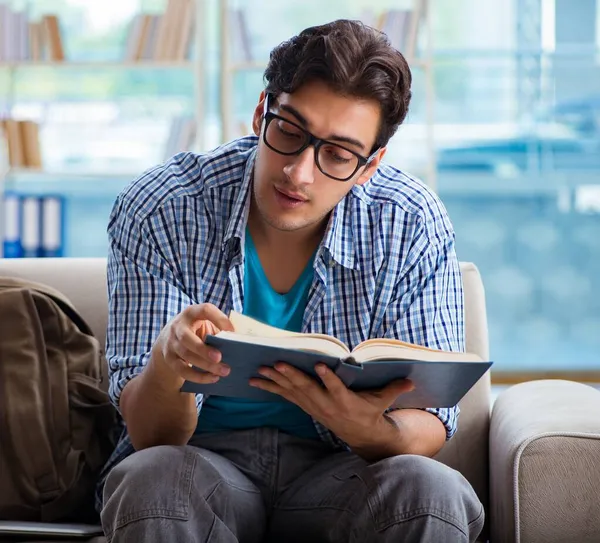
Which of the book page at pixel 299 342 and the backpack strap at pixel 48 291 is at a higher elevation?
the backpack strap at pixel 48 291

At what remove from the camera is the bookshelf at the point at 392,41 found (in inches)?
152

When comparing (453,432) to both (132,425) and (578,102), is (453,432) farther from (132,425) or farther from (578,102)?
(578,102)

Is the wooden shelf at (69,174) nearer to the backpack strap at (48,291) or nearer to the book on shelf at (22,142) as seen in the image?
the book on shelf at (22,142)

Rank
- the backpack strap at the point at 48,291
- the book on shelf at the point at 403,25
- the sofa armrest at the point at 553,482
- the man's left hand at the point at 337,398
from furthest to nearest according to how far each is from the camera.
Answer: the book on shelf at the point at 403,25
the backpack strap at the point at 48,291
the sofa armrest at the point at 553,482
the man's left hand at the point at 337,398

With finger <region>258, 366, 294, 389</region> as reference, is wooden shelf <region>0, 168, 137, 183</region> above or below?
above

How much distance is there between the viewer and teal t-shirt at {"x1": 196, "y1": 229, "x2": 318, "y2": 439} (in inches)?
62.7

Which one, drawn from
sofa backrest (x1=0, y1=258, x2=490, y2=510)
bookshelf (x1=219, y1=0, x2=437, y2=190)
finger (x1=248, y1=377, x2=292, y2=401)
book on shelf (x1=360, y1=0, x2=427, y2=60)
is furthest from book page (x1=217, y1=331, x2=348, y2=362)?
book on shelf (x1=360, y1=0, x2=427, y2=60)

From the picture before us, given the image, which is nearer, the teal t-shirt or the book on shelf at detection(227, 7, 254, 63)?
the teal t-shirt

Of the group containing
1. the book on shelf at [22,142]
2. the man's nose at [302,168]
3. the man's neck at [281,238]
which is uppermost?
the book on shelf at [22,142]

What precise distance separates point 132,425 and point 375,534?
41cm

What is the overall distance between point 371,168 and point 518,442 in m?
0.50

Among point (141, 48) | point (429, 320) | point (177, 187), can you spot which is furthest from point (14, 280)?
point (141, 48)

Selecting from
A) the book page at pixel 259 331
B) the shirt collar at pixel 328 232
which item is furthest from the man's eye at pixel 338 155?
the book page at pixel 259 331

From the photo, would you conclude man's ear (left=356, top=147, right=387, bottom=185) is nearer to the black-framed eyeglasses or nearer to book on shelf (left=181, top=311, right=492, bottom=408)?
the black-framed eyeglasses
